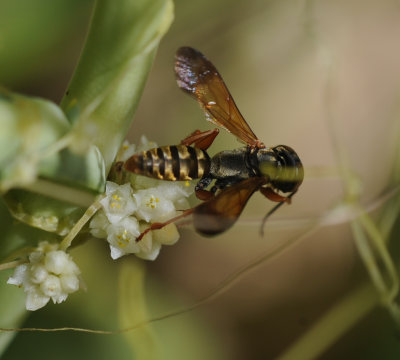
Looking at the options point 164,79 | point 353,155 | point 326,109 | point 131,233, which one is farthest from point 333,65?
point 131,233

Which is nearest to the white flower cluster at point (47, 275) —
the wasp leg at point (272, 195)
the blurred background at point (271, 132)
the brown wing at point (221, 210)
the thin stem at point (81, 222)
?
the thin stem at point (81, 222)

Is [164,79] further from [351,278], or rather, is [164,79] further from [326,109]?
[351,278]

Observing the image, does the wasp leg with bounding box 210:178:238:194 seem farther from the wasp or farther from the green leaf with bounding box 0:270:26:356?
the green leaf with bounding box 0:270:26:356

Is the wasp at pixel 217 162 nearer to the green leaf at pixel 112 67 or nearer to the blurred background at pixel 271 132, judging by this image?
the green leaf at pixel 112 67

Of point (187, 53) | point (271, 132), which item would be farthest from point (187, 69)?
point (271, 132)

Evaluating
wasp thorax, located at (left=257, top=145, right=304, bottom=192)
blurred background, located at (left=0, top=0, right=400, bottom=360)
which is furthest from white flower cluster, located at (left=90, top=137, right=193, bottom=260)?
blurred background, located at (left=0, top=0, right=400, bottom=360)

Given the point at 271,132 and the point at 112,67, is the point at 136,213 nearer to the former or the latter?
the point at 112,67
